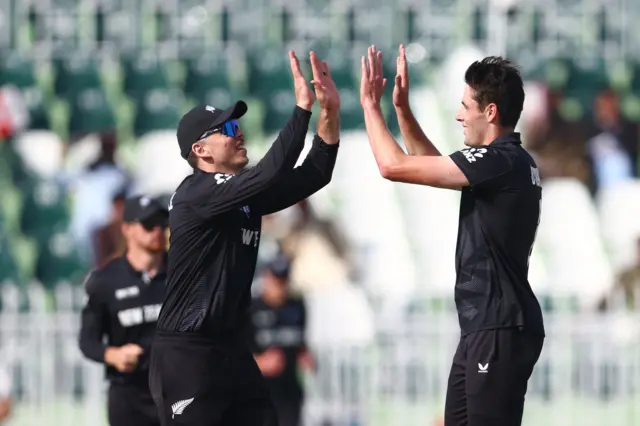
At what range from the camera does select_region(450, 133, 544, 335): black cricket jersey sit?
19.5ft

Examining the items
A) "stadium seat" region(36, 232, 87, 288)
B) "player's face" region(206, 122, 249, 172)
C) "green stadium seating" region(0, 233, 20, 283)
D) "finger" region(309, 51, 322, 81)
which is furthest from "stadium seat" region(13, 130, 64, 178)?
"finger" region(309, 51, 322, 81)

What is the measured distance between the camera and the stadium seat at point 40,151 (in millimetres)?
14552

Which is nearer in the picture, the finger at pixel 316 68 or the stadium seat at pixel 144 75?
the finger at pixel 316 68

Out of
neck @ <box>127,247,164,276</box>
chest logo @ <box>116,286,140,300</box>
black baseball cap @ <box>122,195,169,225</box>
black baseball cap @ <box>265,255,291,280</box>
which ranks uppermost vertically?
black baseball cap @ <box>122,195,169,225</box>

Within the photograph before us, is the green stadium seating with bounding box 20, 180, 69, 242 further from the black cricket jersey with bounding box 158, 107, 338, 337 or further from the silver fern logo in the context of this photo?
the silver fern logo

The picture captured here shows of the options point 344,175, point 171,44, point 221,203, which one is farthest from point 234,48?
point 221,203

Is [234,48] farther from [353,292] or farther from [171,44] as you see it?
[353,292]

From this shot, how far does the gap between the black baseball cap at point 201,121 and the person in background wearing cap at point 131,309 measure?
1853mm

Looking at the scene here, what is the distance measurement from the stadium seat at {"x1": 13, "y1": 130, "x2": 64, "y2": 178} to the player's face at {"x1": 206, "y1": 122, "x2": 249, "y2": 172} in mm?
8429

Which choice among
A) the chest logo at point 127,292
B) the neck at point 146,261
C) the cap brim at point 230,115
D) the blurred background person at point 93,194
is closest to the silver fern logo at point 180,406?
the cap brim at point 230,115

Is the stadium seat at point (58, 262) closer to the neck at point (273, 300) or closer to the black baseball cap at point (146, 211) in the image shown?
the neck at point (273, 300)

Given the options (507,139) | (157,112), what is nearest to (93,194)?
(157,112)

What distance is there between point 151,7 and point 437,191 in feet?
12.3

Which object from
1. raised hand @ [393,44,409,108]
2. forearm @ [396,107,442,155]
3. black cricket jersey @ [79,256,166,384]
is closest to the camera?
raised hand @ [393,44,409,108]
